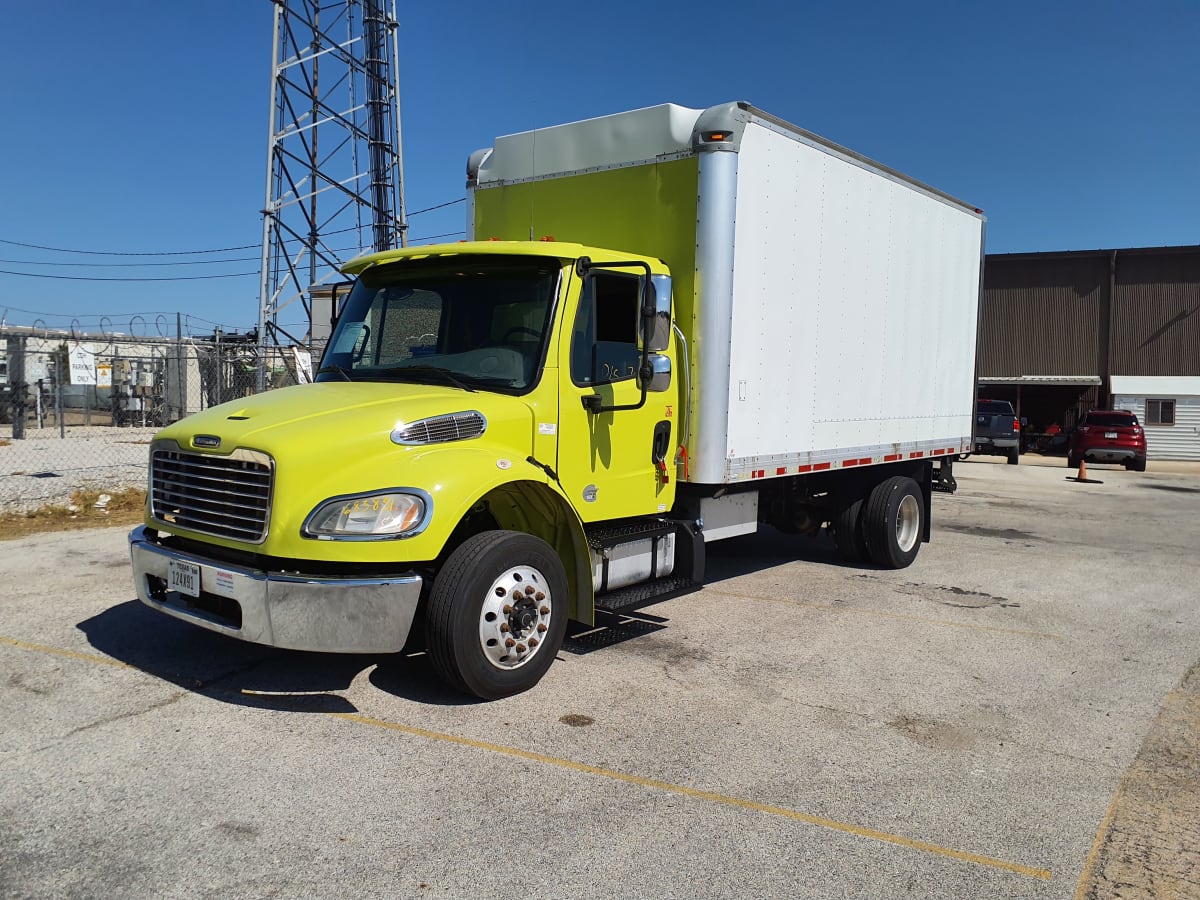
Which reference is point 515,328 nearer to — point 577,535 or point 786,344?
point 577,535

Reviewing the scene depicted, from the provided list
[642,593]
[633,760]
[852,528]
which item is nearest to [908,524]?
[852,528]

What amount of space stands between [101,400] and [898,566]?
30269 mm

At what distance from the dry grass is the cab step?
7.29 metres

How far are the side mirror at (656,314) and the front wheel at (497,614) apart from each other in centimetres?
146

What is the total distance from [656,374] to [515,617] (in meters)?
1.74

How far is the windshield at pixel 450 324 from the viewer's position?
559 centimetres

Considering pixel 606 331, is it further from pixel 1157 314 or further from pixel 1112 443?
pixel 1157 314

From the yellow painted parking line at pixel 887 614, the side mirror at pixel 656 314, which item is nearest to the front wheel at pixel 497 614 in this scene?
the side mirror at pixel 656 314

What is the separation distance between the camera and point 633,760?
174 inches

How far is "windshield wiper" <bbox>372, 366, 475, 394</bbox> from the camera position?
5.52 m

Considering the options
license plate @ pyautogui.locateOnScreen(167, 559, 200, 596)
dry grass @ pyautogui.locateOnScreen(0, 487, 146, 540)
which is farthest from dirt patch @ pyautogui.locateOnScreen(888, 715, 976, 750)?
dry grass @ pyautogui.locateOnScreen(0, 487, 146, 540)

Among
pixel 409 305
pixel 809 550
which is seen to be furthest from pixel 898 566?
pixel 409 305

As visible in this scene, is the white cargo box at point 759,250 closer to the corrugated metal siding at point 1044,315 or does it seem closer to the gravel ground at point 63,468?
the gravel ground at point 63,468

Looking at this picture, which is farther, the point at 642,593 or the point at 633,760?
the point at 642,593
